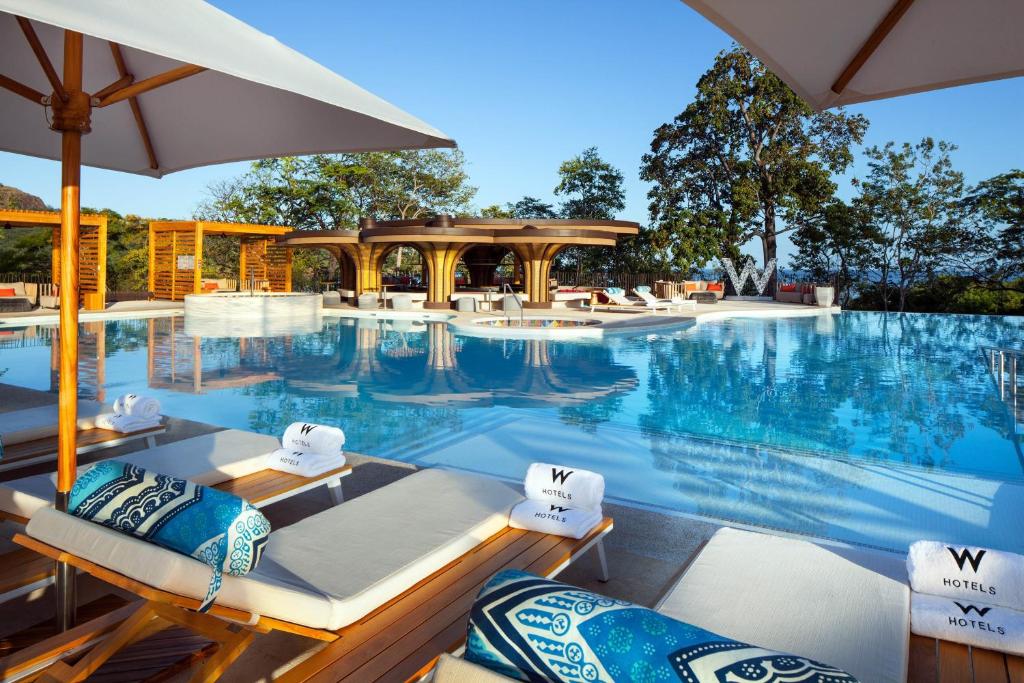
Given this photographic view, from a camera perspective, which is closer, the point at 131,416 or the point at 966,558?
the point at 966,558

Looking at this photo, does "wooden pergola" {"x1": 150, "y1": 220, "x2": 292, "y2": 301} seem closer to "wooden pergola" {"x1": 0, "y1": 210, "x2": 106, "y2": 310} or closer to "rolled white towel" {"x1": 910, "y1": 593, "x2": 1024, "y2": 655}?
"wooden pergola" {"x1": 0, "y1": 210, "x2": 106, "y2": 310}

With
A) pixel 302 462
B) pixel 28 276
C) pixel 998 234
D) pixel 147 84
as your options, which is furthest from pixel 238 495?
pixel 998 234

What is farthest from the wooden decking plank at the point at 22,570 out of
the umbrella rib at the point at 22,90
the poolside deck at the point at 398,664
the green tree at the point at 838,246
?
the green tree at the point at 838,246

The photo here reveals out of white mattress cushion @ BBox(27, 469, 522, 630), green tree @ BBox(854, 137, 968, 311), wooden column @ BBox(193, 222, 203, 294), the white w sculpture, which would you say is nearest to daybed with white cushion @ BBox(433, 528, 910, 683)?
white mattress cushion @ BBox(27, 469, 522, 630)

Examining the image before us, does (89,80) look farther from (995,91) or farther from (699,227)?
(995,91)

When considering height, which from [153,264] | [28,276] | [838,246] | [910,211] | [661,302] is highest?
[910,211]

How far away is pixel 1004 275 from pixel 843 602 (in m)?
26.1

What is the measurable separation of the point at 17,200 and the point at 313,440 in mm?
45709

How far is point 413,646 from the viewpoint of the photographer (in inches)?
81.3

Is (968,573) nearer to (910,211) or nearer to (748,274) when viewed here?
(910,211)

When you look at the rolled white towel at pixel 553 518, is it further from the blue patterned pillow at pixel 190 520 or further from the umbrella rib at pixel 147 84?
the umbrella rib at pixel 147 84

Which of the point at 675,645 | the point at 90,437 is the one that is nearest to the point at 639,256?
the point at 90,437

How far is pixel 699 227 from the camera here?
27.7 meters

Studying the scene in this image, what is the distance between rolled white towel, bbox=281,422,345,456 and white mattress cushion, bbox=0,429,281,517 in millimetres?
148
